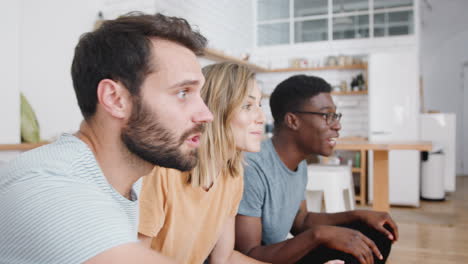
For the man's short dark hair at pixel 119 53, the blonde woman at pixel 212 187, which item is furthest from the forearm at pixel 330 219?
the man's short dark hair at pixel 119 53

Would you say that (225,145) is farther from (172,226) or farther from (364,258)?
(364,258)

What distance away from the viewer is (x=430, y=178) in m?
5.44

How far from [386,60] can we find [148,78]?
5.13m

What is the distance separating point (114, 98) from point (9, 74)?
1.79 meters

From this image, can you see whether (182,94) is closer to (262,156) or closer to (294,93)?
(262,156)

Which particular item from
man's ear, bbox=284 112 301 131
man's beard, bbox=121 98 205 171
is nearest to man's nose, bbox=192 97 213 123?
man's beard, bbox=121 98 205 171

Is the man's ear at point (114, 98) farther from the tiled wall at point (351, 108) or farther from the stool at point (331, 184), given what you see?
the tiled wall at point (351, 108)

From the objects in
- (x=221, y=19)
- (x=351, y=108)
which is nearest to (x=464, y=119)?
(x=351, y=108)

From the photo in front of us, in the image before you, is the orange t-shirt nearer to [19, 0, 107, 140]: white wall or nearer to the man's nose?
the man's nose

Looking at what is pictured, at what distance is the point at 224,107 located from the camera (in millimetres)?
1417

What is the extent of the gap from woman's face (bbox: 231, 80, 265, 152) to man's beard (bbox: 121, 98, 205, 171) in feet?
2.17

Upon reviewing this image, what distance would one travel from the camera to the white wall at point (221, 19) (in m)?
4.10

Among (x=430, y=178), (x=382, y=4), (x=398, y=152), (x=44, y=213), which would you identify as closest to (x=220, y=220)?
(x=44, y=213)

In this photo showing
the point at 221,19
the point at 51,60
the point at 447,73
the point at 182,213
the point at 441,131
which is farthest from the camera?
the point at 447,73
